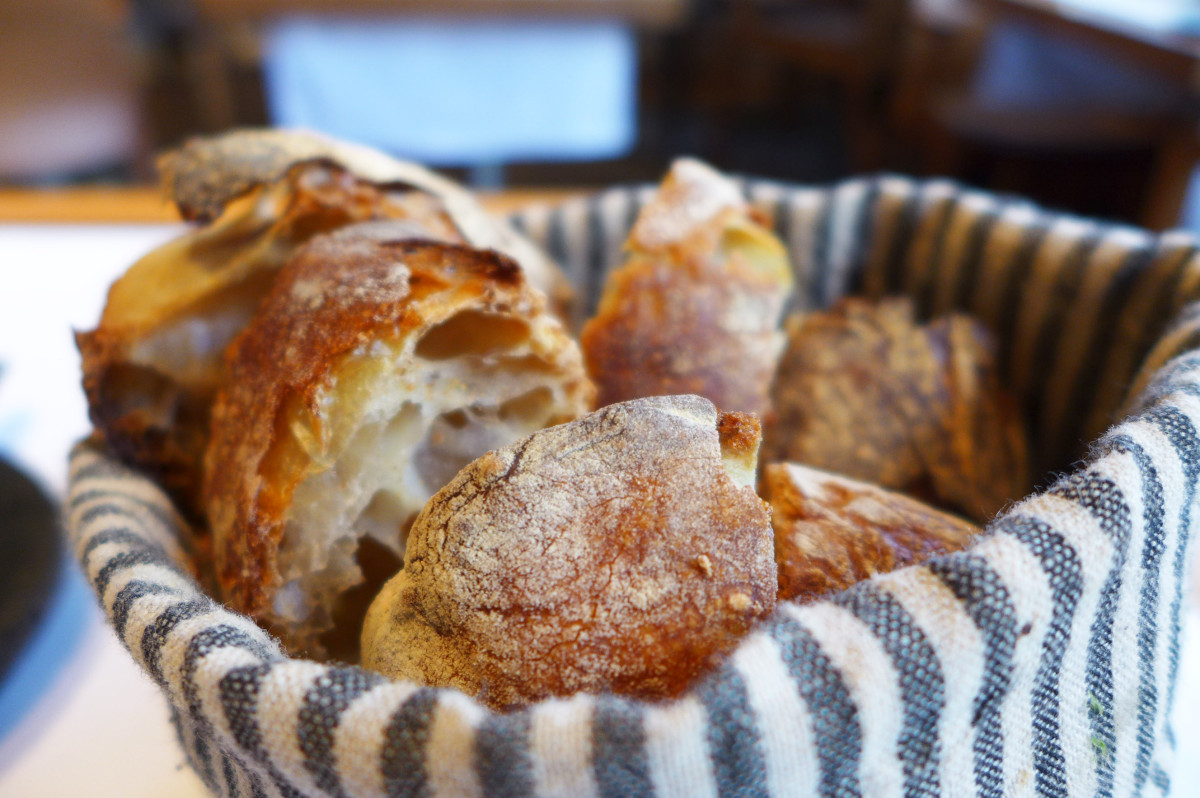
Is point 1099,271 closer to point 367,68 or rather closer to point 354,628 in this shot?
point 354,628

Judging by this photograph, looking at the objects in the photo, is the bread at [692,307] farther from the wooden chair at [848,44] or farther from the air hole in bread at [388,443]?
the wooden chair at [848,44]

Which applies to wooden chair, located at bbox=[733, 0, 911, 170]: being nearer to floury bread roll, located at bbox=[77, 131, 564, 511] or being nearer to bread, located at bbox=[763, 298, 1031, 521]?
bread, located at bbox=[763, 298, 1031, 521]

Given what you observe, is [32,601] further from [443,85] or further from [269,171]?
[443,85]

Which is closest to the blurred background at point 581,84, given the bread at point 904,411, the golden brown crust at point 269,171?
the bread at point 904,411

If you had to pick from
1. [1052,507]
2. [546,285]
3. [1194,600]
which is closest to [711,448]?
[1052,507]

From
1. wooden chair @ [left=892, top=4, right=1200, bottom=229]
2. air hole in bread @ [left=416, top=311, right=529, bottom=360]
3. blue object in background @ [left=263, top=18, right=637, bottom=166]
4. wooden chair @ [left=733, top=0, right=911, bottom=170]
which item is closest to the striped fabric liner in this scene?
air hole in bread @ [left=416, top=311, right=529, bottom=360]

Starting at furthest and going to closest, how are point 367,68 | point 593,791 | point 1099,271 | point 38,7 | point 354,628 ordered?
point 367,68 < point 38,7 < point 1099,271 < point 354,628 < point 593,791
